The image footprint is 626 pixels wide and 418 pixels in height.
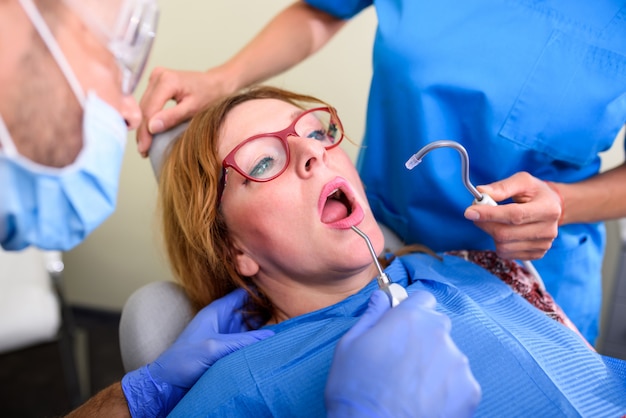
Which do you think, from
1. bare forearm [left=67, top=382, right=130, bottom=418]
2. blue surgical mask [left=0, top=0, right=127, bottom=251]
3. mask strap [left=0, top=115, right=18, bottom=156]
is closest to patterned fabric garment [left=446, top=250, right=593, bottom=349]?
bare forearm [left=67, top=382, right=130, bottom=418]

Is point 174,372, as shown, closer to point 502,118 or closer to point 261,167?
point 261,167

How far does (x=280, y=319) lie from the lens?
1.32 metres

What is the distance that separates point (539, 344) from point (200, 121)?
827mm

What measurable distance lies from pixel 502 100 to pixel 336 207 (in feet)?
1.33

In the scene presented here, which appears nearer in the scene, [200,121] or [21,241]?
[21,241]

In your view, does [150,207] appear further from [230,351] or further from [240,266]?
[230,351]

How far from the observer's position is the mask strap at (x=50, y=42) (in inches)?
25.2

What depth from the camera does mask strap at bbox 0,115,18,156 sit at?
0.62 meters

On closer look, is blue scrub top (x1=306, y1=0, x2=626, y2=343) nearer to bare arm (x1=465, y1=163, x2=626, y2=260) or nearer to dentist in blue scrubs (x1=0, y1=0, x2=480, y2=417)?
bare arm (x1=465, y1=163, x2=626, y2=260)

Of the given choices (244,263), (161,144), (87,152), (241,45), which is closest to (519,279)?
(244,263)

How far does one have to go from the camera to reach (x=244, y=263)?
4.20 ft

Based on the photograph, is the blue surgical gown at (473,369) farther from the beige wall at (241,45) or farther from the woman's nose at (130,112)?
the beige wall at (241,45)

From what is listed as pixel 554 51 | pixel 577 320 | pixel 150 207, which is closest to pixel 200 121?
pixel 554 51

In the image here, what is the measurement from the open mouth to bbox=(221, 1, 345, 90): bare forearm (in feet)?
1.45
